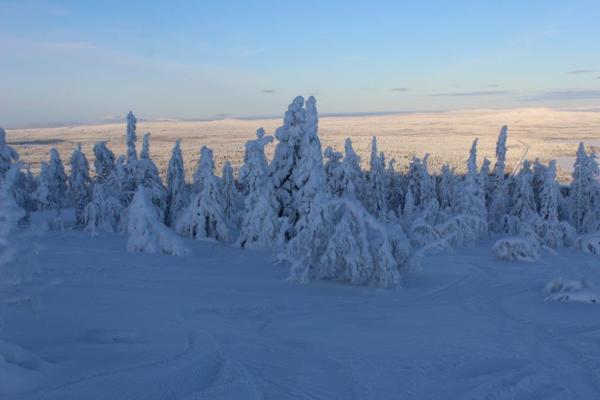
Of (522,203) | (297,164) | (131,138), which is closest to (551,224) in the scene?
(522,203)

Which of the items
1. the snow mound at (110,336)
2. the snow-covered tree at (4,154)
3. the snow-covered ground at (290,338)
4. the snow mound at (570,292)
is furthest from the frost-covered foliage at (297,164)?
the snow-covered tree at (4,154)

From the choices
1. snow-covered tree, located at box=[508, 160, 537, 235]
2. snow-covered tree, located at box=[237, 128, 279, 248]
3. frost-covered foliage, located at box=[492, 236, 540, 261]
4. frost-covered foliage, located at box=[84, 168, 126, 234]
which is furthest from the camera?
snow-covered tree, located at box=[508, 160, 537, 235]

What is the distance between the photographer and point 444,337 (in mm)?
10188

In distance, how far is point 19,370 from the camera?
6633mm

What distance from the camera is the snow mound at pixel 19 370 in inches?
253

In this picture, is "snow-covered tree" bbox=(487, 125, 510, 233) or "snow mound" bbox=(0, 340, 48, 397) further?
"snow-covered tree" bbox=(487, 125, 510, 233)

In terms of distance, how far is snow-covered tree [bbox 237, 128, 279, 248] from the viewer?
26.5 metres

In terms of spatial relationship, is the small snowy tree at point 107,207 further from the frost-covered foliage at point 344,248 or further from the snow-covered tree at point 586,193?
the snow-covered tree at point 586,193

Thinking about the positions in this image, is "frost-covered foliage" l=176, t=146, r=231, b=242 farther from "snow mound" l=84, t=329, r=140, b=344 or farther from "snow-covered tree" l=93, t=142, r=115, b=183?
"snow mound" l=84, t=329, r=140, b=344

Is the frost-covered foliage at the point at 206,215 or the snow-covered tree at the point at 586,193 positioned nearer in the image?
the frost-covered foliage at the point at 206,215

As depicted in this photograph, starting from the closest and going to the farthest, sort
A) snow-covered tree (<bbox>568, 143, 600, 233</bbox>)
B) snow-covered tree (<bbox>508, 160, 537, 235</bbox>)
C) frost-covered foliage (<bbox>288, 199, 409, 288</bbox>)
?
frost-covered foliage (<bbox>288, 199, 409, 288</bbox>)
snow-covered tree (<bbox>568, 143, 600, 233</bbox>)
snow-covered tree (<bbox>508, 160, 537, 235</bbox>)

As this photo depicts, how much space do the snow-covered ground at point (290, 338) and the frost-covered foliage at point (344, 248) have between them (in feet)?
1.81

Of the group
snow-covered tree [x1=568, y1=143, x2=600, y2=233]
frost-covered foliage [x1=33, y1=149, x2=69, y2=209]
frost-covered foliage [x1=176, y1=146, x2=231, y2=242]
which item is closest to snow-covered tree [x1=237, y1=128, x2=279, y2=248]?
frost-covered foliage [x1=176, y1=146, x2=231, y2=242]

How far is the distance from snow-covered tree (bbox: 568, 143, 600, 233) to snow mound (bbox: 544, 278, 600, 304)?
1056 inches
